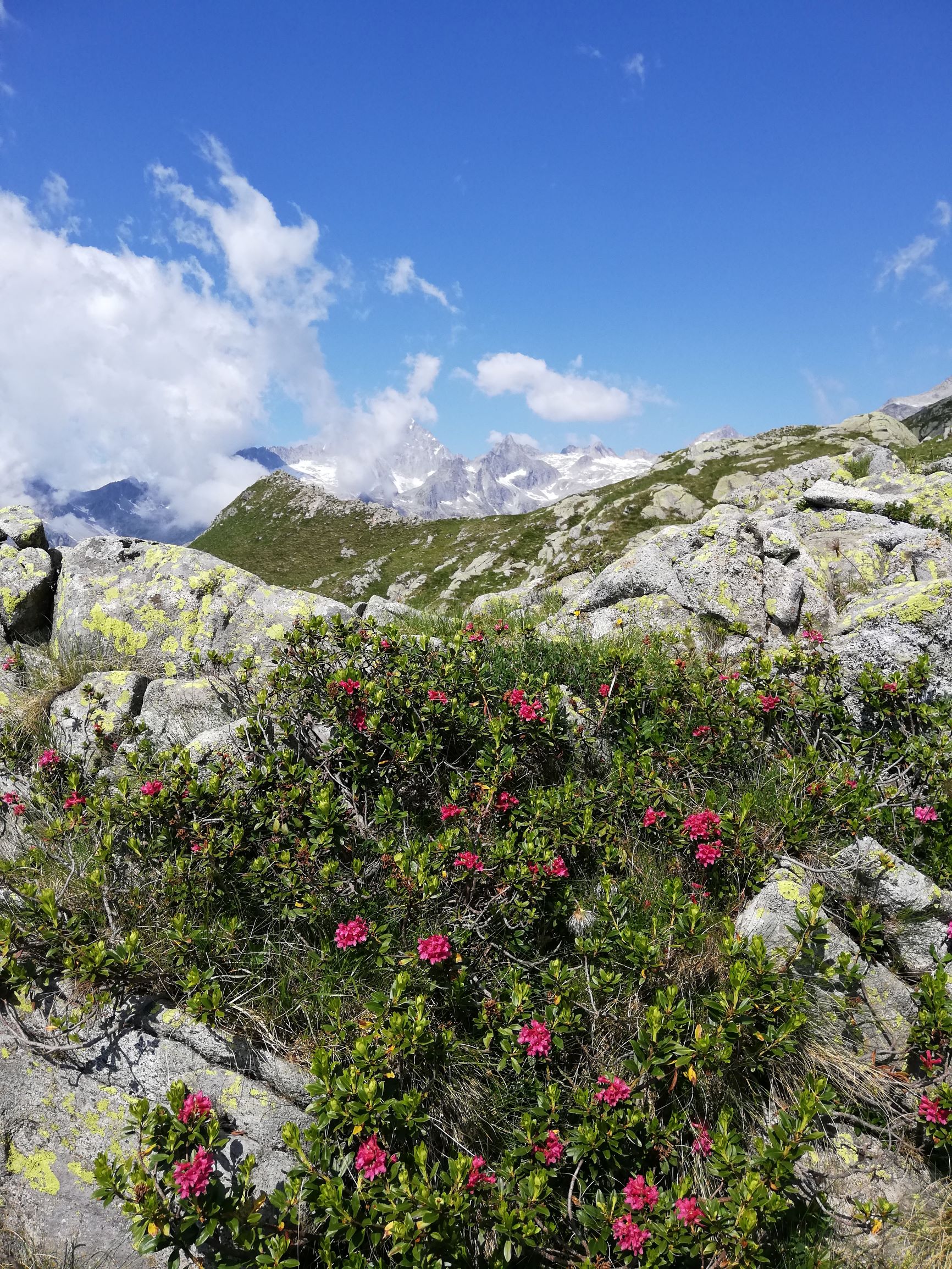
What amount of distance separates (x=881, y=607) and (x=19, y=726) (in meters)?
11.9

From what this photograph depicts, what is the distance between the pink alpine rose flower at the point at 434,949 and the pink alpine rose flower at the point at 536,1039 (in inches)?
29.8

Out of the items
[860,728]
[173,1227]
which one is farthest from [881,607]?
[173,1227]

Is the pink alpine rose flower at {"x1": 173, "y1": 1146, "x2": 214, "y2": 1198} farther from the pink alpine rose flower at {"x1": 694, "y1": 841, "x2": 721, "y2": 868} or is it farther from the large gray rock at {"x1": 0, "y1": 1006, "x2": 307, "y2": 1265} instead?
the pink alpine rose flower at {"x1": 694, "y1": 841, "x2": 721, "y2": 868}

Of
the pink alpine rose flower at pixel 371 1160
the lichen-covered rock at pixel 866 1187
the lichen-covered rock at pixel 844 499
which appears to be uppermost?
the lichen-covered rock at pixel 844 499

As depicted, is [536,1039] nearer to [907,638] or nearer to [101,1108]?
[101,1108]

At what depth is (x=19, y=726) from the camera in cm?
755

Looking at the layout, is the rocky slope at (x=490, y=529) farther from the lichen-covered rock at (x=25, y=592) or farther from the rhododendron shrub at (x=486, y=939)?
the lichen-covered rock at (x=25, y=592)

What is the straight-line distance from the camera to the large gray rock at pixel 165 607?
940cm

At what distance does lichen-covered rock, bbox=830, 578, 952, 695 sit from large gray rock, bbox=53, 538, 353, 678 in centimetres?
783

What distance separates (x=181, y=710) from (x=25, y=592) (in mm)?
4424

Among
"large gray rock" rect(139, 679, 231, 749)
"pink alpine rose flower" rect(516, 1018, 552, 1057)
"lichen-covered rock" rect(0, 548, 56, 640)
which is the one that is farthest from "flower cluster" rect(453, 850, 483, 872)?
"lichen-covered rock" rect(0, 548, 56, 640)

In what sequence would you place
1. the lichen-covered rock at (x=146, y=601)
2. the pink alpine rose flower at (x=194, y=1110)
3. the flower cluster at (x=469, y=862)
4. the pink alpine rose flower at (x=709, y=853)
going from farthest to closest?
the lichen-covered rock at (x=146, y=601) < the pink alpine rose flower at (x=709, y=853) < the flower cluster at (x=469, y=862) < the pink alpine rose flower at (x=194, y=1110)

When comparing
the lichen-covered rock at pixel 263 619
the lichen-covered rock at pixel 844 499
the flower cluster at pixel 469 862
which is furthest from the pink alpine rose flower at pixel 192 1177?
the lichen-covered rock at pixel 844 499

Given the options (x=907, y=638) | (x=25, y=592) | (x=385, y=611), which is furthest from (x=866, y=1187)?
(x=25, y=592)
